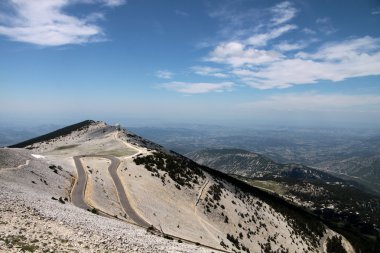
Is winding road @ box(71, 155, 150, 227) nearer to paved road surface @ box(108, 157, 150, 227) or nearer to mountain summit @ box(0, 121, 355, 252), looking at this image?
paved road surface @ box(108, 157, 150, 227)

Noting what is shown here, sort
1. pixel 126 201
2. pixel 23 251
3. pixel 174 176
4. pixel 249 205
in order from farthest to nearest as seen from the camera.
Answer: pixel 249 205 → pixel 174 176 → pixel 126 201 → pixel 23 251

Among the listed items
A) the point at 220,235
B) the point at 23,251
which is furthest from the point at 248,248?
the point at 23,251

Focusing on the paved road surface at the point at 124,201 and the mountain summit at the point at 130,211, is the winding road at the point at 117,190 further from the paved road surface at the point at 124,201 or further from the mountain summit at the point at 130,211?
the mountain summit at the point at 130,211

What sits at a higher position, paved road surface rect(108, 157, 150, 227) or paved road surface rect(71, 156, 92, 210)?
paved road surface rect(71, 156, 92, 210)

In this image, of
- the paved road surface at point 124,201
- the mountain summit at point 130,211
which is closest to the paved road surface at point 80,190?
the mountain summit at point 130,211

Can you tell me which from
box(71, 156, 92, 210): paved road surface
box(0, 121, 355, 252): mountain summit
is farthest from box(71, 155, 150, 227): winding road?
box(0, 121, 355, 252): mountain summit

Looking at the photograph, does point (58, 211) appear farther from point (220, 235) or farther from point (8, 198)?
point (220, 235)

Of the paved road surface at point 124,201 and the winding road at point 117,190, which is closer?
the winding road at point 117,190

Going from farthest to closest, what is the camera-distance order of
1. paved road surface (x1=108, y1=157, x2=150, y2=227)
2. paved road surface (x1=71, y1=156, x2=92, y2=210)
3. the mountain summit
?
paved road surface (x1=108, y1=157, x2=150, y2=227)
paved road surface (x1=71, y1=156, x2=92, y2=210)
the mountain summit
